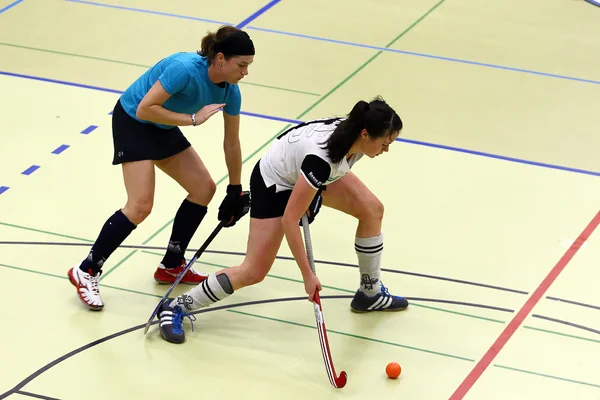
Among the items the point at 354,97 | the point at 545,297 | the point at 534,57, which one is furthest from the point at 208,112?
the point at 534,57

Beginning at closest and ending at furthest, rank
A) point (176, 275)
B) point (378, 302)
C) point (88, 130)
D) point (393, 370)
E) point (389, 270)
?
point (393, 370) → point (378, 302) → point (176, 275) → point (389, 270) → point (88, 130)

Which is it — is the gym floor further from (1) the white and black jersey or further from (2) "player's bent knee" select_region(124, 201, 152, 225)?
(1) the white and black jersey

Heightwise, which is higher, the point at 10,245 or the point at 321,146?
the point at 321,146

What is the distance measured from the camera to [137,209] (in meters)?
4.82

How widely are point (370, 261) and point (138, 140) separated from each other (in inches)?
49.4

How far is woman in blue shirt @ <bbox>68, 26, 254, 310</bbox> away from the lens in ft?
15.1

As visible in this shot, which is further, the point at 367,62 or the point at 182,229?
the point at 367,62

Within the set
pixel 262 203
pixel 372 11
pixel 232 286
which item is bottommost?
pixel 372 11

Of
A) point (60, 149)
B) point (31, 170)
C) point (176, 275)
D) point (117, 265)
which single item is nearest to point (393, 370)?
point (176, 275)

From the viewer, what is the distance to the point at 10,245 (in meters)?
5.43

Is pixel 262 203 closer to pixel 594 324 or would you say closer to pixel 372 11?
pixel 594 324

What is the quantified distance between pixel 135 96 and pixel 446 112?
9.53ft

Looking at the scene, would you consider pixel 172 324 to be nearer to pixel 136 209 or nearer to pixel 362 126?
pixel 136 209

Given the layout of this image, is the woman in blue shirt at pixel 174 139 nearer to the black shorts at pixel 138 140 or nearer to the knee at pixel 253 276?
the black shorts at pixel 138 140
